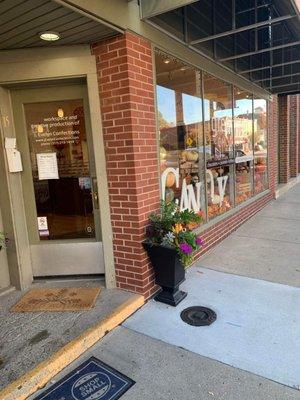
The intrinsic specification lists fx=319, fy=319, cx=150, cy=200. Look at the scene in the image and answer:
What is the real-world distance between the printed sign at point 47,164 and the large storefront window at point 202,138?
1.24 m

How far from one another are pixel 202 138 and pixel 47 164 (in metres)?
2.29

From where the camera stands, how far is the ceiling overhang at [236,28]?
332cm

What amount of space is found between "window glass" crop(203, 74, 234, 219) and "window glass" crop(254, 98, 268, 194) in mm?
1721

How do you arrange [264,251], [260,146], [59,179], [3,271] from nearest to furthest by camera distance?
1. [3,271]
2. [59,179]
3. [264,251]
4. [260,146]

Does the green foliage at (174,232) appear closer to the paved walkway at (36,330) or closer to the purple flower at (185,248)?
the purple flower at (185,248)

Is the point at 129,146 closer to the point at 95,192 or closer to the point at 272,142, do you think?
the point at 95,192

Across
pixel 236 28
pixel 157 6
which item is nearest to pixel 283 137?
pixel 236 28

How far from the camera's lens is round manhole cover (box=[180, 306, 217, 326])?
291cm

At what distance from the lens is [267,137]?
794 cm

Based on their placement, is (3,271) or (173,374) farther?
(3,271)

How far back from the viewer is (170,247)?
305 centimetres

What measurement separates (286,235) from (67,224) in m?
3.72

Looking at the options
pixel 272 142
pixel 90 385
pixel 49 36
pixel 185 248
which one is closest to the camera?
pixel 90 385

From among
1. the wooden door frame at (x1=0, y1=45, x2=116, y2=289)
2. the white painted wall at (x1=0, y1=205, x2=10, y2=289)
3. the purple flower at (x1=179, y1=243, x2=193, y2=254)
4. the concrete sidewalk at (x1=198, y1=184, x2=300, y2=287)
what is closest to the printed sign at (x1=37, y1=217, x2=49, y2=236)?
the wooden door frame at (x1=0, y1=45, x2=116, y2=289)
